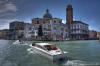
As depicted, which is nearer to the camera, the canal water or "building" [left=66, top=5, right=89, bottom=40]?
the canal water

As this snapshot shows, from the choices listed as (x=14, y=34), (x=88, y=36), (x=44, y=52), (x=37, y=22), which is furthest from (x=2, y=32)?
(x=44, y=52)

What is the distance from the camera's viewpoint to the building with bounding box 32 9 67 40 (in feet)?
231

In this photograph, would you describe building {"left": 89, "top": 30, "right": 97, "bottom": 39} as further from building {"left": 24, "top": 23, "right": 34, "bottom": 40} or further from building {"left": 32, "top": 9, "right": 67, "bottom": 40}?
building {"left": 24, "top": 23, "right": 34, "bottom": 40}

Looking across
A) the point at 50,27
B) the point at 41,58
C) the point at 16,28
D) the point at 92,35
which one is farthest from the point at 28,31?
the point at 41,58

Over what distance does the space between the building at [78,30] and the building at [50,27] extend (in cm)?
471

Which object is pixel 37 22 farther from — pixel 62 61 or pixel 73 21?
pixel 62 61

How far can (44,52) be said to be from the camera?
15.9 metres

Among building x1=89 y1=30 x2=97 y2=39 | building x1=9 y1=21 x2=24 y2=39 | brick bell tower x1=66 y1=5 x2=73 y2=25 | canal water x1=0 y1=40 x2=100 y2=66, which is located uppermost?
brick bell tower x1=66 y1=5 x2=73 y2=25

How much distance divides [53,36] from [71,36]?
39.2 feet

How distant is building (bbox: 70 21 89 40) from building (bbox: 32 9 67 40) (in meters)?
4.71

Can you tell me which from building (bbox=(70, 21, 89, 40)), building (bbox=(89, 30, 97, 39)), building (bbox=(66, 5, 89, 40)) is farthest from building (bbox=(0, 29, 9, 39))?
building (bbox=(89, 30, 97, 39))

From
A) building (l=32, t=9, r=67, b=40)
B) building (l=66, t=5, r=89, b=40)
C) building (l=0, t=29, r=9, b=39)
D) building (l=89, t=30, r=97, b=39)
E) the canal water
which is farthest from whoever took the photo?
building (l=0, t=29, r=9, b=39)

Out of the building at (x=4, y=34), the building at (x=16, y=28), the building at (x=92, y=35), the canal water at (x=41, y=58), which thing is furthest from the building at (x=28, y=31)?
the canal water at (x=41, y=58)

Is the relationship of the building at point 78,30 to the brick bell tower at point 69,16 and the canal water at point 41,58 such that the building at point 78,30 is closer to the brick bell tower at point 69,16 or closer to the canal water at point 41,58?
the brick bell tower at point 69,16
